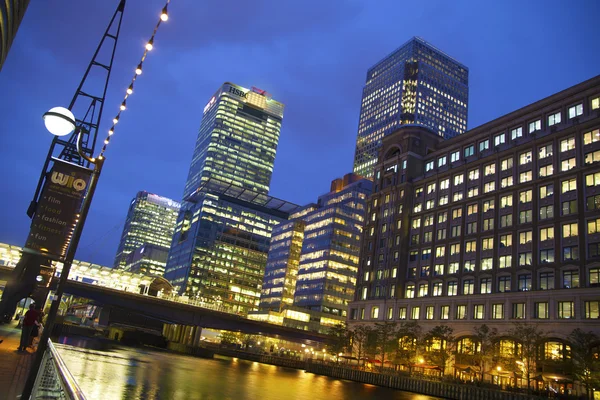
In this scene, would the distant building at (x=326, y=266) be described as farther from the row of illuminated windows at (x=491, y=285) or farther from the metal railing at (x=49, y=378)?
the metal railing at (x=49, y=378)

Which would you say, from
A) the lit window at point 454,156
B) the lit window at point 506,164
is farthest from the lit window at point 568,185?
the lit window at point 454,156

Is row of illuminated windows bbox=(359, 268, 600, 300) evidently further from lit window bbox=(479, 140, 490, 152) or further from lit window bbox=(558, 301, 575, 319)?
lit window bbox=(479, 140, 490, 152)

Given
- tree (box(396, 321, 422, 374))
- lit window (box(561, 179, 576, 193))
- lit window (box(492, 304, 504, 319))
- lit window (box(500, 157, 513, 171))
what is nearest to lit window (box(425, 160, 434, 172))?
lit window (box(500, 157, 513, 171))

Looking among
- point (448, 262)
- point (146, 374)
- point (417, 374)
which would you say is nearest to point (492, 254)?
point (448, 262)

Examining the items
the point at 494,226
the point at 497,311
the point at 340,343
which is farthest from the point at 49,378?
the point at 340,343

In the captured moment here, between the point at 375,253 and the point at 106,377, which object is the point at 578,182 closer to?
the point at 375,253

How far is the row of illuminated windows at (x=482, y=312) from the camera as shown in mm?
72469

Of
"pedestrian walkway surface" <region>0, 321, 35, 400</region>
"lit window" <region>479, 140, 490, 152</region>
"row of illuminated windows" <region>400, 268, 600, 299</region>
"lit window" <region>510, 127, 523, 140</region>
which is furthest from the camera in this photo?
"lit window" <region>479, 140, 490, 152</region>

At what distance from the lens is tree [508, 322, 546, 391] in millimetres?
71119

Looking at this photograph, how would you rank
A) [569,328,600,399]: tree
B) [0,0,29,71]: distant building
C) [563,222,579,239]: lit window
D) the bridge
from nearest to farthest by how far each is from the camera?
[0,0,29,71]: distant building, [569,328,600,399]: tree, [563,222,579,239]: lit window, the bridge

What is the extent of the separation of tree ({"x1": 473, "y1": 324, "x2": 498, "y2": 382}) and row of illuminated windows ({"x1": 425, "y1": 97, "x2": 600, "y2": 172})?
125 ft

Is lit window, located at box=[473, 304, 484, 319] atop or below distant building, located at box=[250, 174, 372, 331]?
below

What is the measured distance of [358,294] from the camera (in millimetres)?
119625

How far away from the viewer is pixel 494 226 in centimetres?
9181
